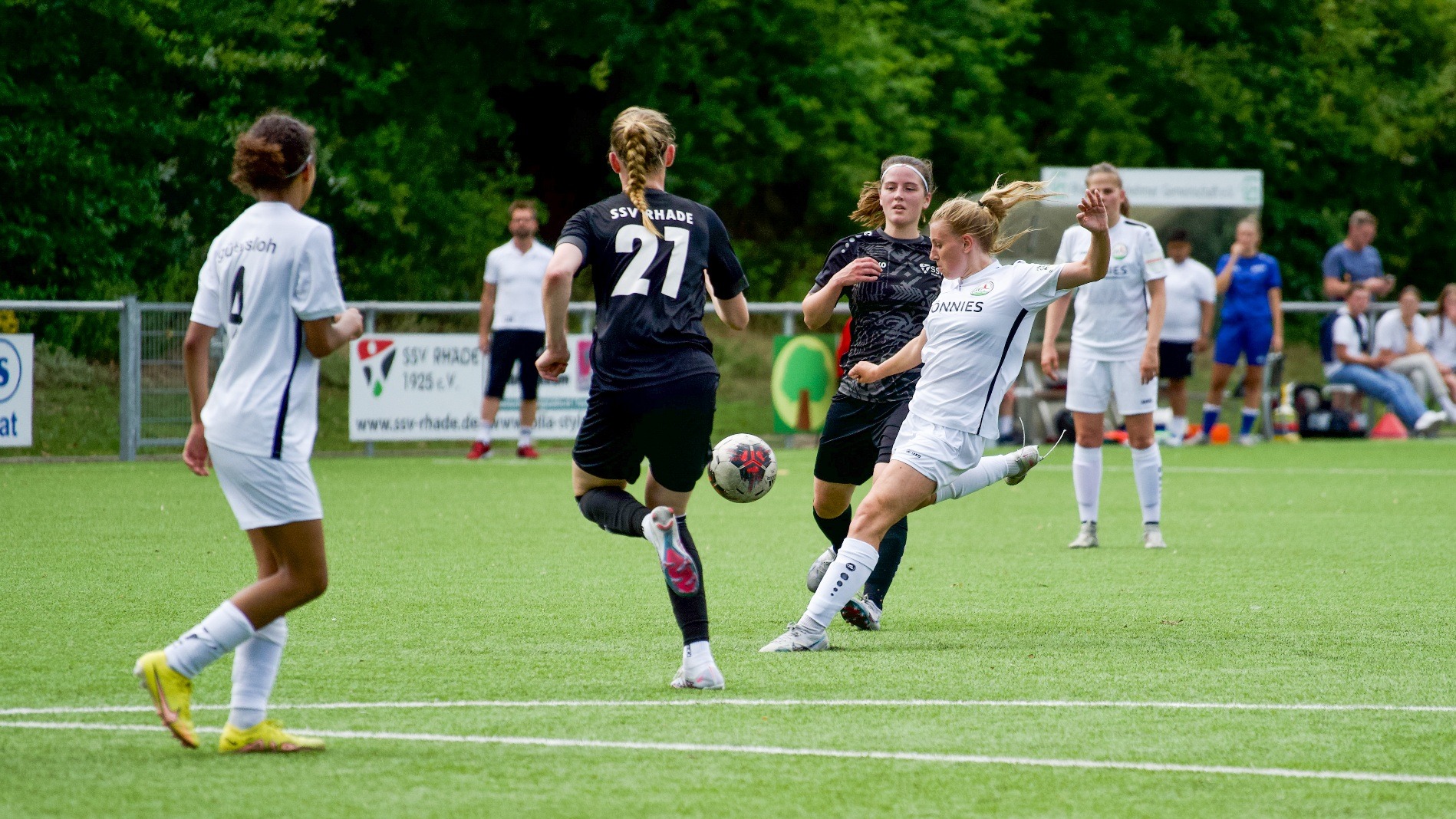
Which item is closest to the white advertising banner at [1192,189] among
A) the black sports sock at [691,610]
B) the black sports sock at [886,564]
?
the black sports sock at [886,564]

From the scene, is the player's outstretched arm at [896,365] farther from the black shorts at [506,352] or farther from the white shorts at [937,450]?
the black shorts at [506,352]

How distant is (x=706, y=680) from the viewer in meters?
5.73

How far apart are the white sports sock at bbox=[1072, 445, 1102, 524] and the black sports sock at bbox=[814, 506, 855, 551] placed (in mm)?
3174

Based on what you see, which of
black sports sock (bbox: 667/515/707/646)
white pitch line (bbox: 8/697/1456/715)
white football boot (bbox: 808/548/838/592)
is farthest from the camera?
white football boot (bbox: 808/548/838/592)

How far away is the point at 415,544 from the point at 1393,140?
3037cm

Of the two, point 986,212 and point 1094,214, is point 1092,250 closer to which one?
point 1094,214

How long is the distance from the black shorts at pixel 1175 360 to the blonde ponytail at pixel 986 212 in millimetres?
11828

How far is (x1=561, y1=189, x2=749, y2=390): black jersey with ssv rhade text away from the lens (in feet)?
19.4

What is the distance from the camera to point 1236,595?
8.34 meters

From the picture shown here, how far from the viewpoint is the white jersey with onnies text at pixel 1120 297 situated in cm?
1055

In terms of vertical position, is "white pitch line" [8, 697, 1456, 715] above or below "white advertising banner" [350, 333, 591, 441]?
above

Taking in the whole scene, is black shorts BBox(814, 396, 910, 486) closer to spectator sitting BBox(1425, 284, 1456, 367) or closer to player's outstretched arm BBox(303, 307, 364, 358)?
player's outstretched arm BBox(303, 307, 364, 358)

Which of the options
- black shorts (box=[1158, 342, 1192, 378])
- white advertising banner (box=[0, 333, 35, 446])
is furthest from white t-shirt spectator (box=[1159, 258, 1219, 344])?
white advertising banner (box=[0, 333, 35, 446])

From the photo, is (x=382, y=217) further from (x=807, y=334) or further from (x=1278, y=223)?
(x=1278, y=223)
